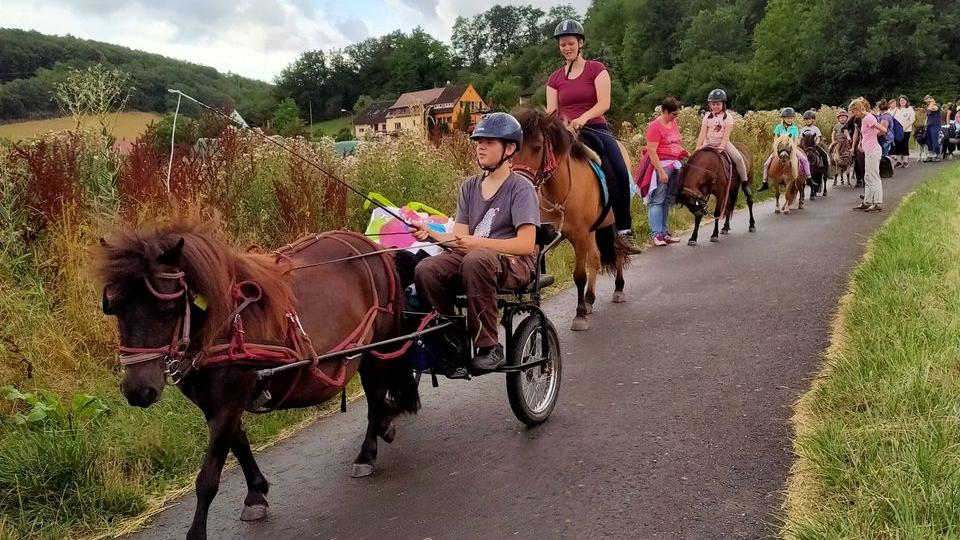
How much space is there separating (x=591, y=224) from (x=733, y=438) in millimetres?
3209

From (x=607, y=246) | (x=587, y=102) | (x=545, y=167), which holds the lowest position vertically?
(x=607, y=246)

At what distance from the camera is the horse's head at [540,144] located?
636cm

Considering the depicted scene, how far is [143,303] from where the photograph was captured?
2.70 meters

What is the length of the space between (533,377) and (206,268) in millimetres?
2468

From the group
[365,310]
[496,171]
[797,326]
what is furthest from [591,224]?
[365,310]

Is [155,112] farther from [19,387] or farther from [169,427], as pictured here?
[169,427]

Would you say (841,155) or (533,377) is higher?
(841,155)

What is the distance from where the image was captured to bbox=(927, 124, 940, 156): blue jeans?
82.3 ft

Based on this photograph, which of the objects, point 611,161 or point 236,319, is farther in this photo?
point 611,161

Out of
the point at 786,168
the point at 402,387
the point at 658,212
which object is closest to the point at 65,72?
the point at 402,387

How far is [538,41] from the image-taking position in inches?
5236

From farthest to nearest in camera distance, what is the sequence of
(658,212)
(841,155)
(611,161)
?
(841,155), (658,212), (611,161)

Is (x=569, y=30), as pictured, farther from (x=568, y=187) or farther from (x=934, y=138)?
(x=934, y=138)

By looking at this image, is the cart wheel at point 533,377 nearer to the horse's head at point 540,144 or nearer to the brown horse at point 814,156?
the horse's head at point 540,144
